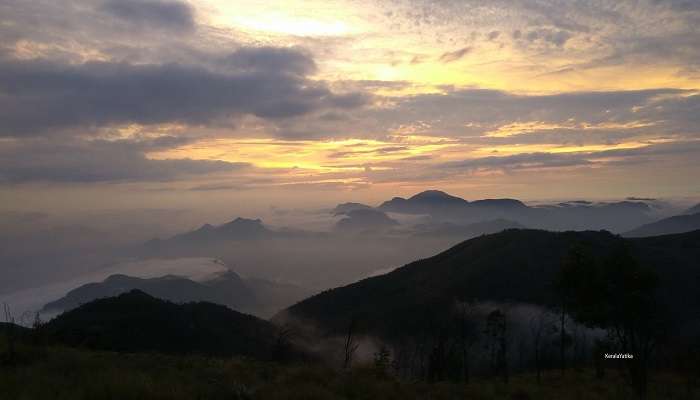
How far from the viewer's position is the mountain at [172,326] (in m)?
132

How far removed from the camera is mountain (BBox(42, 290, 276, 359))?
132 metres

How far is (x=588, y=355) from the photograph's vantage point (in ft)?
440

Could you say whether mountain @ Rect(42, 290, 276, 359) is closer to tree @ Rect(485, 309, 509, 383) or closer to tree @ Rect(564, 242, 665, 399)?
tree @ Rect(485, 309, 509, 383)

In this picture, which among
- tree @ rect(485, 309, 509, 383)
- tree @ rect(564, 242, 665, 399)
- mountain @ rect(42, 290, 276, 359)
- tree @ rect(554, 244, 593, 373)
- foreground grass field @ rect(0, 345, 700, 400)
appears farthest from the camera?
mountain @ rect(42, 290, 276, 359)

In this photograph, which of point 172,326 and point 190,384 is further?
point 172,326

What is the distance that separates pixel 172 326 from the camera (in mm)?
147875

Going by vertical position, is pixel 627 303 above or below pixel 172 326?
above

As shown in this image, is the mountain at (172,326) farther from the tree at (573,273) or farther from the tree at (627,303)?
the tree at (627,303)

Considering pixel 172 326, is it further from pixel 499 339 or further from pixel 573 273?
pixel 573 273

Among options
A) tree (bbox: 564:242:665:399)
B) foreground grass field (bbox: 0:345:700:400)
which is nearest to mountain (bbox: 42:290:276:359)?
tree (bbox: 564:242:665:399)

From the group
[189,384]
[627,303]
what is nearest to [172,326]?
[627,303]

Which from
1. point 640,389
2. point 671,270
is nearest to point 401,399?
point 640,389

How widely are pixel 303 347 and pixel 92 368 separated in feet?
472

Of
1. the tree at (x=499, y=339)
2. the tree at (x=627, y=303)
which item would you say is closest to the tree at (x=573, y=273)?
the tree at (x=627, y=303)
